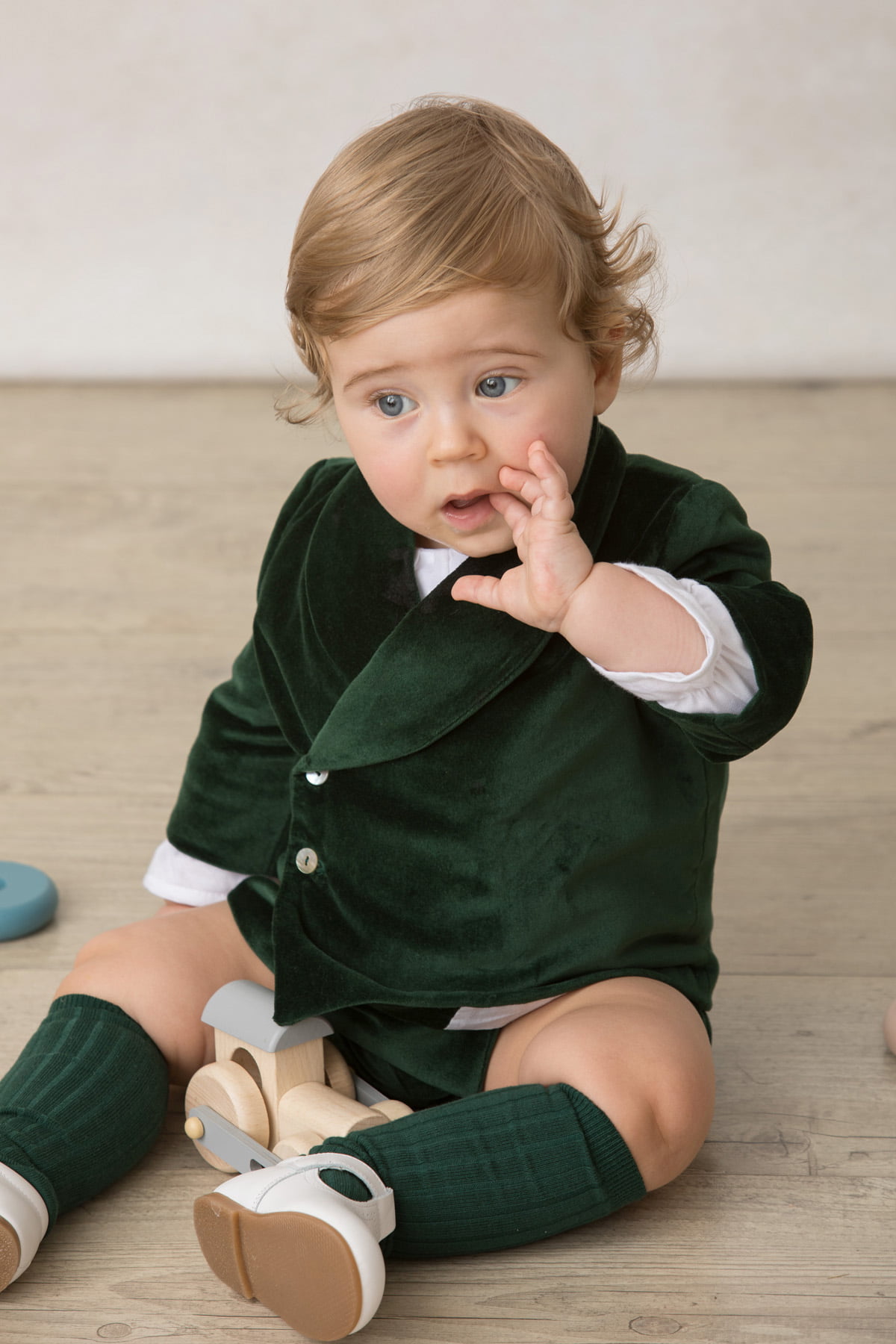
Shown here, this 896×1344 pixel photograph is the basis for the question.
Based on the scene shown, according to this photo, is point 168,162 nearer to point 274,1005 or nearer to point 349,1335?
point 274,1005

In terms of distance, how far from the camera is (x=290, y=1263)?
68 centimetres

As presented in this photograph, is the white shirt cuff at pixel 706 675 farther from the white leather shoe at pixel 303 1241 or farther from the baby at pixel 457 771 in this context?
the white leather shoe at pixel 303 1241

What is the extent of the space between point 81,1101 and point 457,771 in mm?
262

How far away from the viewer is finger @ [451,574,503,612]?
2.47 ft

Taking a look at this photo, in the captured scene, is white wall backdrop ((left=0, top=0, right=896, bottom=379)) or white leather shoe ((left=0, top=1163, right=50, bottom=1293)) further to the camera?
white wall backdrop ((left=0, top=0, right=896, bottom=379))

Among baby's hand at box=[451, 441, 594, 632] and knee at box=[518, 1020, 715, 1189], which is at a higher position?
baby's hand at box=[451, 441, 594, 632]

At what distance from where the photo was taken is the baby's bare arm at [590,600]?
71cm

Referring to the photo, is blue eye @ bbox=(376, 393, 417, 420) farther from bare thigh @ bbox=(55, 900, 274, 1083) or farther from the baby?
bare thigh @ bbox=(55, 900, 274, 1083)

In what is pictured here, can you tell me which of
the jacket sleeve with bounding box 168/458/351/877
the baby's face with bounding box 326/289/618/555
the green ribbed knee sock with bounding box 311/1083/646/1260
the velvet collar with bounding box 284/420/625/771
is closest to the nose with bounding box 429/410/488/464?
the baby's face with bounding box 326/289/618/555

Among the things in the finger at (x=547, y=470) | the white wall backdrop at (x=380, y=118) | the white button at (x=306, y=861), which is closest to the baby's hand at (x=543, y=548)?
the finger at (x=547, y=470)

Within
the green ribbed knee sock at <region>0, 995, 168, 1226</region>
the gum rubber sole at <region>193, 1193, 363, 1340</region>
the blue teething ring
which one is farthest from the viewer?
the blue teething ring

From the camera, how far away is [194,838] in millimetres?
963

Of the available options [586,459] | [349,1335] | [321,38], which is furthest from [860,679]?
[321,38]

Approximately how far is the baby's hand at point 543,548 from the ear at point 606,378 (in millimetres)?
77
